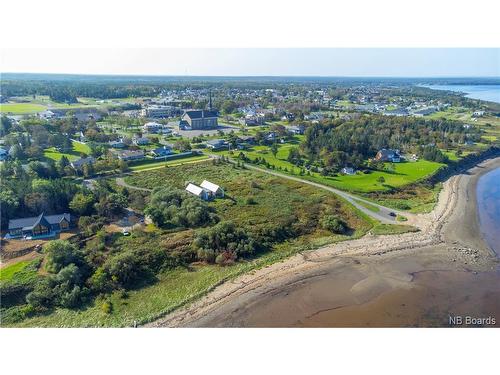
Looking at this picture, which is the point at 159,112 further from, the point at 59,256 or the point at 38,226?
the point at 59,256

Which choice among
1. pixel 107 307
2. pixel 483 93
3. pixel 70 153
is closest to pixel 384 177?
pixel 107 307

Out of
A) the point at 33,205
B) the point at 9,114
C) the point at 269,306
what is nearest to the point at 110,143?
the point at 33,205

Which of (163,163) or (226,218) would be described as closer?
(226,218)

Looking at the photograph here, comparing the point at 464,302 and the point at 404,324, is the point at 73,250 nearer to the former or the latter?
the point at 404,324

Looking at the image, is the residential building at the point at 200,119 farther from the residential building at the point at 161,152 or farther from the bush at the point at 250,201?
the bush at the point at 250,201

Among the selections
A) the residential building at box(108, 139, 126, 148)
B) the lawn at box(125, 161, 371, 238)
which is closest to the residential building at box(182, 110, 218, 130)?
the residential building at box(108, 139, 126, 148)

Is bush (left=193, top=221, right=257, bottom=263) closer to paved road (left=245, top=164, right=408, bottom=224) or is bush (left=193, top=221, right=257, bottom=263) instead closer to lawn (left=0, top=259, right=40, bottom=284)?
lawn (left=0, top=259, right=40, bottom=284)
